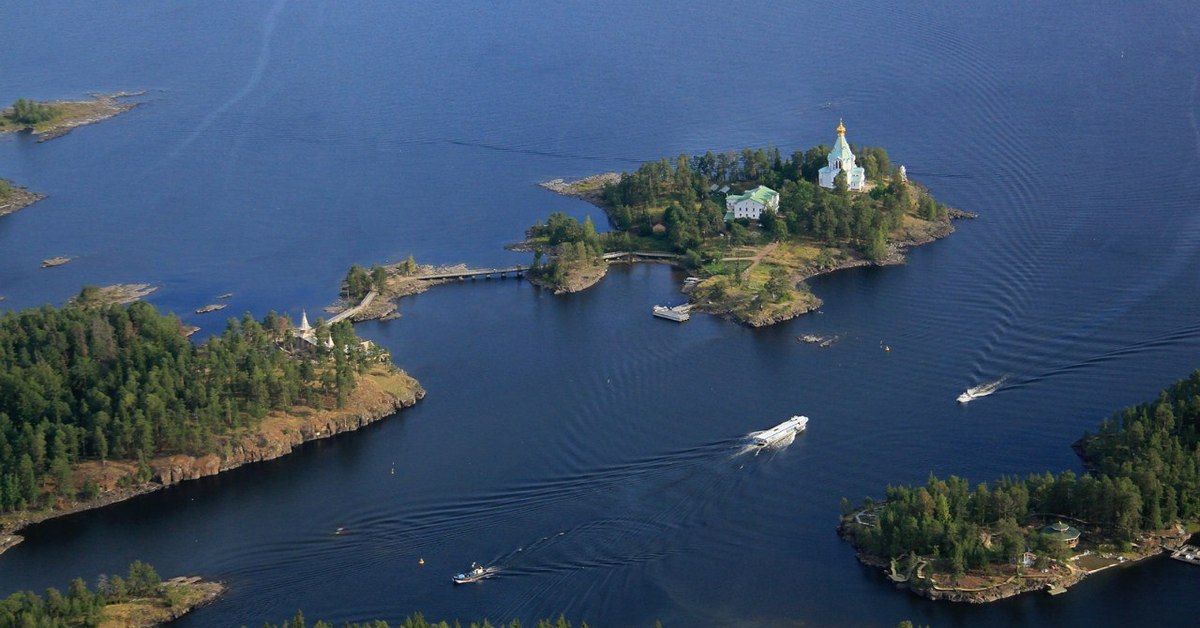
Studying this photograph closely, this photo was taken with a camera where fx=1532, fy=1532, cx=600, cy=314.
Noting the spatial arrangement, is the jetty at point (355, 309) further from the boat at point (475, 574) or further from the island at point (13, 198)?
the island at point (13, 198)

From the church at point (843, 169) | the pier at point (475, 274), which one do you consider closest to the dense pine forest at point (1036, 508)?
the pier at point (475, 274)

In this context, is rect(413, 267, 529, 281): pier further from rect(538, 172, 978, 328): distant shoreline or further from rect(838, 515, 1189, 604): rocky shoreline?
rect(838, 515, 1189, 604): rocky shoreline

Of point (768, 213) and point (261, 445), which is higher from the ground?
point (768, 213)

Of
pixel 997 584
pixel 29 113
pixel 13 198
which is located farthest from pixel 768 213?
pixel 29 113

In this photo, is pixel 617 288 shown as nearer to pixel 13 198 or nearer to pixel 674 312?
pixel 674 312

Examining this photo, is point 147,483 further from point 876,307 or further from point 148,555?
point 876,307

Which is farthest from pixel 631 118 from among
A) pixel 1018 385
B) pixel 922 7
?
pixel 1018 385
